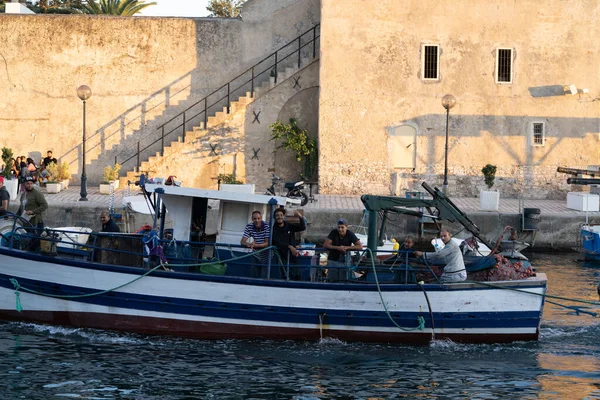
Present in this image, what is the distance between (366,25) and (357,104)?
2515 mm

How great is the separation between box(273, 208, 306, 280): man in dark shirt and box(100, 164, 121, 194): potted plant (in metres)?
15.2

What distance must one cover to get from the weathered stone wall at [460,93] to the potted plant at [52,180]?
8.37m

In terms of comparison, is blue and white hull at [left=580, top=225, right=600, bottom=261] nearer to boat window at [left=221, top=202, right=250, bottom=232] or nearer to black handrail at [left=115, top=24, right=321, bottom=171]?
black handrail at [left=115, top=24, right=321, bottom=171]

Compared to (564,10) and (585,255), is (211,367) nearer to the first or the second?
(585,255)

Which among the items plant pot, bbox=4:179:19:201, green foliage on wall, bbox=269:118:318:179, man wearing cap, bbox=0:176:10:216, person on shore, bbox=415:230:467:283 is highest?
green foliage on wall, bbox=269:118:318:179

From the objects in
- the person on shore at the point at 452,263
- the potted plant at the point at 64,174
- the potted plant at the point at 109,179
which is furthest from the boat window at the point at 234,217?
the potted plant at the point at 64,174

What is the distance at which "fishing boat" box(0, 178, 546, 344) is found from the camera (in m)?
18.1

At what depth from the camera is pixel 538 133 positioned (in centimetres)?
3434

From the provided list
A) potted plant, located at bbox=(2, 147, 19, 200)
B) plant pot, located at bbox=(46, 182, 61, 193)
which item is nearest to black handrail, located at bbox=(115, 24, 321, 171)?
plant pot, located at bbox=(46, 182, 61, 193)

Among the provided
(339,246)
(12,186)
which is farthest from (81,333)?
(12,186)

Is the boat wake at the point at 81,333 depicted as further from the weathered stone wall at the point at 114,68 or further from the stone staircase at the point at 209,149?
the weathered stone wall at the point at 114,68

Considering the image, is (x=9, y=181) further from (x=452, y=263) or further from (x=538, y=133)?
(x=452, y=263)

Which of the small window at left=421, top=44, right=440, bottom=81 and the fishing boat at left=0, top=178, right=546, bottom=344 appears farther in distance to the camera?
the small window at left=421, top=44, right=440, bottom=81

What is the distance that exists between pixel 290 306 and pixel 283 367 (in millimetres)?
1613
